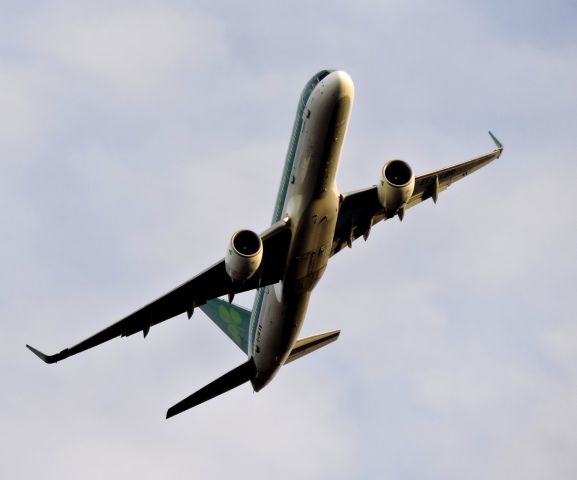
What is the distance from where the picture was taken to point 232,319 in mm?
43688

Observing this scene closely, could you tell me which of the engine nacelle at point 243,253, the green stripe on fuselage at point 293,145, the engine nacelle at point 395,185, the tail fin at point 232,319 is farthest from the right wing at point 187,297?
the tail fin at point 232,319

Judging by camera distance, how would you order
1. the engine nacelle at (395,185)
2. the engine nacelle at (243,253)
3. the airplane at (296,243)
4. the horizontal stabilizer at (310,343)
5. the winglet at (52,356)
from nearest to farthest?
1. the airplane at (296,243)
2. the engine nacelle at (243,253)
3. the engine nacelle at (395,185)
4. the winglet at (52,356)
5. the horizontal stabilizer at (310,343)

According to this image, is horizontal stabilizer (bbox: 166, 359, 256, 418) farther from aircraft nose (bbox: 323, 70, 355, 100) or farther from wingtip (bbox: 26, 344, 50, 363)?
aircraft nose (bbox: 323, 70, 355, 100)

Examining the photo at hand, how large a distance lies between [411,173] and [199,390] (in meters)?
14.0

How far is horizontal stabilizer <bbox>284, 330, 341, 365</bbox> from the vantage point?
4216cm

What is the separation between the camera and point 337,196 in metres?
34.1

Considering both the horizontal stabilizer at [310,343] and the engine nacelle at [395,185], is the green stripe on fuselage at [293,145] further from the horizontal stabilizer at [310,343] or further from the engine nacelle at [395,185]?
the horizontal stabilizer at [310,343]

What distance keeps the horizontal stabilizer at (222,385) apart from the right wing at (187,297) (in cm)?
392

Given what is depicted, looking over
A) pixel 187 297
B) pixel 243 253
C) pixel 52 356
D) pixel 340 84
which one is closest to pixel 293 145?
pixel 340 84

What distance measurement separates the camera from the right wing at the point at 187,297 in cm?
3606

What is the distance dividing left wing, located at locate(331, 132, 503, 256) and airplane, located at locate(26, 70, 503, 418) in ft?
0.17

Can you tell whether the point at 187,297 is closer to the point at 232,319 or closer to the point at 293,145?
the point at 232,319

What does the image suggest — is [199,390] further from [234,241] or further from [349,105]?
[349,105]

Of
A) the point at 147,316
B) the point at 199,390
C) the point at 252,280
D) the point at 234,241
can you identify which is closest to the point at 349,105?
the point at 234,241
